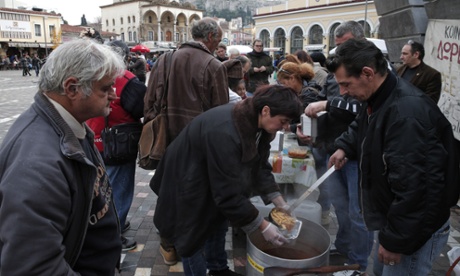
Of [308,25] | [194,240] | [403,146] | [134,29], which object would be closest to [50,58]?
[194,240]

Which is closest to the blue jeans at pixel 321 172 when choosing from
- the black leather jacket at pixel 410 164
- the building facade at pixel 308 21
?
the black leather jacket at pixel 410 164

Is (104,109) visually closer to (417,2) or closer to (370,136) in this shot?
(370,136)

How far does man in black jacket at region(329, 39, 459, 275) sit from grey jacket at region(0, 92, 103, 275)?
137 centimetres

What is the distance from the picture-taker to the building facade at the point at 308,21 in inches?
1551

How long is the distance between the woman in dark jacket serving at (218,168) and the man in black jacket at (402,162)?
0.40 metres

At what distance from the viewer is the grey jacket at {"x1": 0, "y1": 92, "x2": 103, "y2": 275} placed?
1100mm

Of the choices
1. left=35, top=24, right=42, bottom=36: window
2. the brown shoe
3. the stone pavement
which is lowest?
the stone pavement

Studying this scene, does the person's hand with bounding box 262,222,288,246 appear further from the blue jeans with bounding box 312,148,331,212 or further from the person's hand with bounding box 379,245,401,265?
the blue jeans with bounding box 312,148,331,212

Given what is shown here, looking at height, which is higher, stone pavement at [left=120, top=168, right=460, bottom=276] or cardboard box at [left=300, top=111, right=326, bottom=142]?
cardboard box at [left=300, top=111, right=326, bottom=142]

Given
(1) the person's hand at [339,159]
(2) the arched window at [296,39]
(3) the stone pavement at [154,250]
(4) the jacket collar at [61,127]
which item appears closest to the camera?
(4) the jacket collar at [61,127]

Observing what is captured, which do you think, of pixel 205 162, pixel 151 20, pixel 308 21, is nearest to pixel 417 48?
pixel 205 162

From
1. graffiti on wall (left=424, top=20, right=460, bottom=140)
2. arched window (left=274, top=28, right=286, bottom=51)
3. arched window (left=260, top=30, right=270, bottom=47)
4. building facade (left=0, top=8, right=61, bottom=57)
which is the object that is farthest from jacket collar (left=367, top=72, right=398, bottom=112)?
arched window (left=260, top=30, right=270, bottom=47)

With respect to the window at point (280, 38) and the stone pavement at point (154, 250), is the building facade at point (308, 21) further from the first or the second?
the stone pavement at point (154, 250)

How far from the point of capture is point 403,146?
5.53ft
